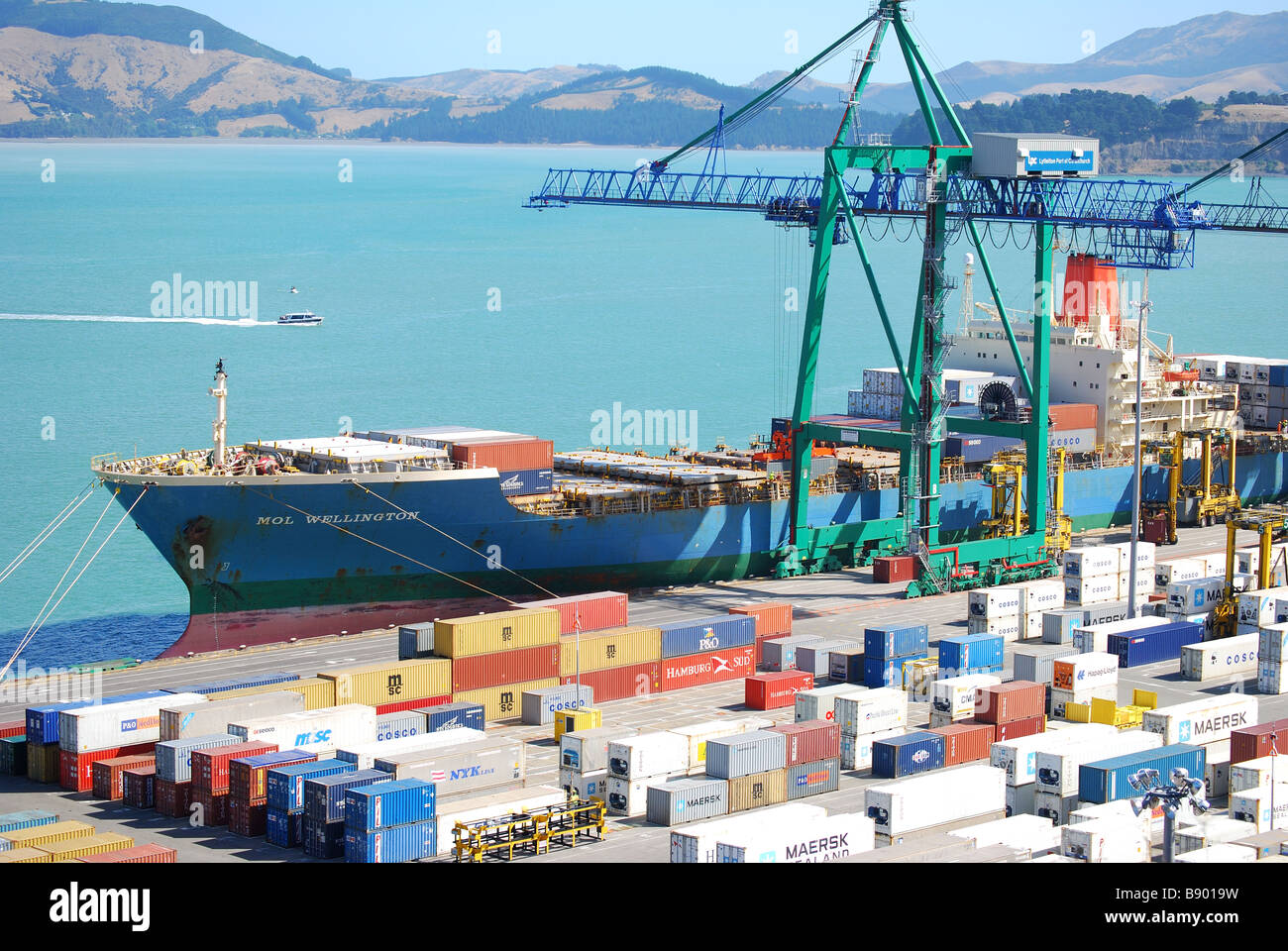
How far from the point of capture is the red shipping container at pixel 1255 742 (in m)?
39.1

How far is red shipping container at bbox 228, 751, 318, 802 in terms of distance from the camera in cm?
3556

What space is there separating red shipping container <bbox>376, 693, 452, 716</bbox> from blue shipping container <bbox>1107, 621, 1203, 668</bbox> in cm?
2175

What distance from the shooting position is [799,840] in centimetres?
3131

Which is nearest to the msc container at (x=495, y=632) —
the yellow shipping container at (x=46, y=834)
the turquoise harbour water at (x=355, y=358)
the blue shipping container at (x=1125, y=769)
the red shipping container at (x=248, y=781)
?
the red shipping container at (x=248, y=781)

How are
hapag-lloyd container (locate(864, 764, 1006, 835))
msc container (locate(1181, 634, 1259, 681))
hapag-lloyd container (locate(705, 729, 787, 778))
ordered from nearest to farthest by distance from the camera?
hapag-lloyd container (locate(864, 764, 1006, 835)) < hapag-lloyd container (locate(705, 729, 787, 778)) < msc container (locate(1181, 634, 1259, 681))

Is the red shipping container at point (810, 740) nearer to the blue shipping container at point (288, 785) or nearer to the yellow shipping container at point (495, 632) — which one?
the yellow shipping container at point (495, 632)

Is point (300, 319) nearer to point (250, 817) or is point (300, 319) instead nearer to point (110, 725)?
point (110, 725)

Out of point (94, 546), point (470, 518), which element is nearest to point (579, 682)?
point (470, 518)

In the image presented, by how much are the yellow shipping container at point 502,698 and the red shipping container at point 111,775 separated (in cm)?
956

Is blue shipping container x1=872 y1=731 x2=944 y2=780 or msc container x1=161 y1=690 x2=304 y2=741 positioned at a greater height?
msc container x1=161 y1=690 x2=304 y2=741

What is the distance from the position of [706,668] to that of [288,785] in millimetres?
18182

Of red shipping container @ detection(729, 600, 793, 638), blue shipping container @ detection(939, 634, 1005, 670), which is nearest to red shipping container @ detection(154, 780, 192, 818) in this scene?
red shipping container @ detection(729, 600, 793, 638)

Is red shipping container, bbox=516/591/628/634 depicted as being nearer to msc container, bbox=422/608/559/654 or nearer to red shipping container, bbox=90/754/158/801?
msc container, bbox=422/608/559/654

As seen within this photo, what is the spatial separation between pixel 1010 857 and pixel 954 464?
1693 inches
